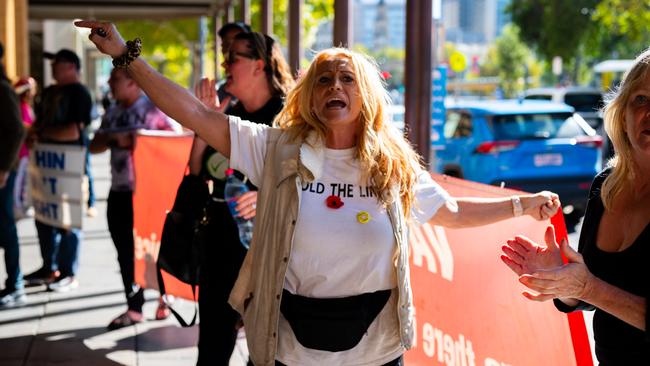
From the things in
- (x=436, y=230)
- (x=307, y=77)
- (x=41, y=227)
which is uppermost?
(x=307, y=77)

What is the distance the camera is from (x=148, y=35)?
39281 mm

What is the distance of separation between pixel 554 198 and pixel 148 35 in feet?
121

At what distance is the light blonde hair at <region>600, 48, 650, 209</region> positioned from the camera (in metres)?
2.66

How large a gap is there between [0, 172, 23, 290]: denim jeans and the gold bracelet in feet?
15.1

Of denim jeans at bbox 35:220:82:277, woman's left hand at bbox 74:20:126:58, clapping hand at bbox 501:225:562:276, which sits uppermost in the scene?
woman's left hand at bbox 74:20:126:58

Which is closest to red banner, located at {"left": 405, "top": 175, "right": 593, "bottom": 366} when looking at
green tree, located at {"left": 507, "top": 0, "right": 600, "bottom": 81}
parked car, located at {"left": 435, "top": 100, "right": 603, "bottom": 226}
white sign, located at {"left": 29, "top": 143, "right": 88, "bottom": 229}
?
white sign, located at {"left": 29, "top": 143, "right": 88, "bottom": 229}

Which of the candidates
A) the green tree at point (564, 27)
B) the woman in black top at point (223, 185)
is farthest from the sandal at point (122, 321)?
the green tree at point (564, 27)

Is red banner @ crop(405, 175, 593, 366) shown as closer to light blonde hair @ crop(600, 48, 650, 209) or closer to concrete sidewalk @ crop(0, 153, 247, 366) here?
light blonde hair @ crop(600, 48, 650, 209)

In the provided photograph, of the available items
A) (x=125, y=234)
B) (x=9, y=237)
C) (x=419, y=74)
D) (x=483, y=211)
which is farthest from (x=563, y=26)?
(x=483, y=211)

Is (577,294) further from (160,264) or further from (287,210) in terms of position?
(160,264)

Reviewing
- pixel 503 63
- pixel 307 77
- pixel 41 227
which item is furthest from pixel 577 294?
pixel 503 63

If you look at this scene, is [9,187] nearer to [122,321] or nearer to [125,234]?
[125,234]

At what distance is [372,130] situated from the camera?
11.1ft

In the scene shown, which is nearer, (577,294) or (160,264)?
(577,294)
